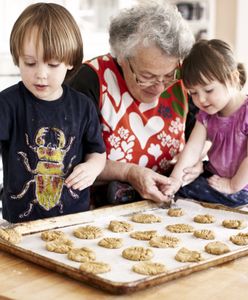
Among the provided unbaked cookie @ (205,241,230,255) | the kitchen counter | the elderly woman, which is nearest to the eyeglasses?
the elderly woman

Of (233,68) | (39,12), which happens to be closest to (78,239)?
(39,12)

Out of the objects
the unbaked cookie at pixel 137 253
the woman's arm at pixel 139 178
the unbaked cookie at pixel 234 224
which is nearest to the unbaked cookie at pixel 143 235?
the unbaked cookie at pixel 137 253

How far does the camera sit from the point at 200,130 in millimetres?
2049

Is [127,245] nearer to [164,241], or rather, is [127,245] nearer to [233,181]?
[164,241]

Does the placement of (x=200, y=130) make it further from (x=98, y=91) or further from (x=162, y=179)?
(x=98, y=91)

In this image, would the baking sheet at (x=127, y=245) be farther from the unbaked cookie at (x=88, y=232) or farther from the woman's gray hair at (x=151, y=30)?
the woman's gray hair at (x=151, y=30)

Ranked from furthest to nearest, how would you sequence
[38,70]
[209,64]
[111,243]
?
[209,64] < [38,70] < [111,243]

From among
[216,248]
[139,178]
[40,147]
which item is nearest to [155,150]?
[139,178]

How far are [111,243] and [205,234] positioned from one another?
0.26 m

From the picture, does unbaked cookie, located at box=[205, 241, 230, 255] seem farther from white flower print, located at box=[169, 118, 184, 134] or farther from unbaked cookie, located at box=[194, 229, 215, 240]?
white flower print, located at box=[169, 118, 184, 134]

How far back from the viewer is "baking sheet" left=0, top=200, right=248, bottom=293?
1.19m

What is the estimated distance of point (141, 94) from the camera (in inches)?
81.4

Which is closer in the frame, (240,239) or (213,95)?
(240,239)

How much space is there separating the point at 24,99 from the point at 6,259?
0.52 metres
